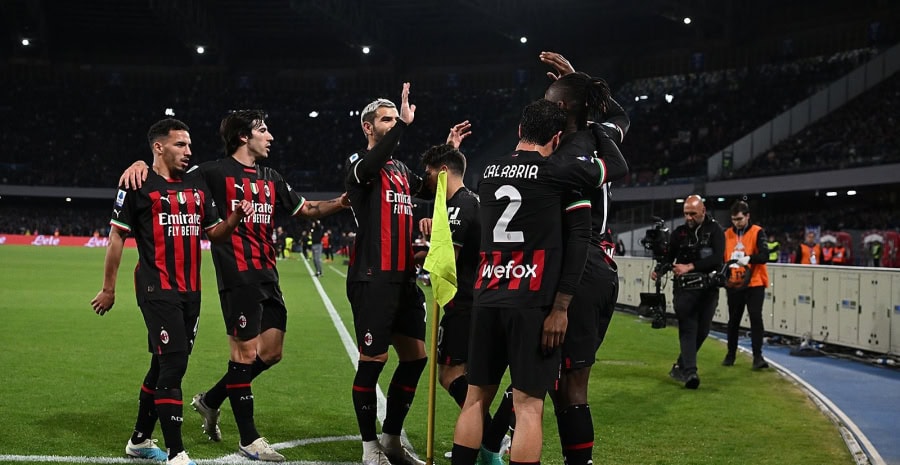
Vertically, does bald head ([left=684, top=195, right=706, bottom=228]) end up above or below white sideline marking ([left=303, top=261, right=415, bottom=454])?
above

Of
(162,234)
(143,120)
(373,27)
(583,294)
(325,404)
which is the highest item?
(373,27)

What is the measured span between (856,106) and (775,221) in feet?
18.9

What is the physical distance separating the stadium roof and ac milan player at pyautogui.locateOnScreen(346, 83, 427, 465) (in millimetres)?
38928

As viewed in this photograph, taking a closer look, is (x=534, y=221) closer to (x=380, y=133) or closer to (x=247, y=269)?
(x=380, y=133)

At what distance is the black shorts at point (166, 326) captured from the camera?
5617 millimetres

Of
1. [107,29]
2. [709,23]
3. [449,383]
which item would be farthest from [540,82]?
[449,383]

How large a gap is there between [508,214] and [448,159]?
167cm

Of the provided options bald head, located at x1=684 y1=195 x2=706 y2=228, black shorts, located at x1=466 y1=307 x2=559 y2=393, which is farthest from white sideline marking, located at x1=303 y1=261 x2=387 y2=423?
bald head, located at x1=684 y1=195 x2=706 y2=228

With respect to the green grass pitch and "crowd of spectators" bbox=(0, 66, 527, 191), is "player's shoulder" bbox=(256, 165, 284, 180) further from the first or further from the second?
"crowd of spectators" bbox=(0, 66, 527, 191)

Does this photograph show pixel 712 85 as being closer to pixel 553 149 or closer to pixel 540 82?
pixel 540 82

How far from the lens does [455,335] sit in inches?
240

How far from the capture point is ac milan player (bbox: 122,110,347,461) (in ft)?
20.3

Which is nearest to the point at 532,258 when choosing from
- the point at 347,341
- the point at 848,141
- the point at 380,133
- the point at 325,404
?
the point at 380,133

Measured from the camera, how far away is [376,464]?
5676 mm
